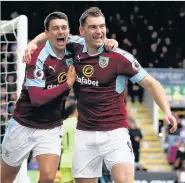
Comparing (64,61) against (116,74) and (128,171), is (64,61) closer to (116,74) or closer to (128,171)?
(116,74)

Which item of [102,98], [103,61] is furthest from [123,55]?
[102,98]

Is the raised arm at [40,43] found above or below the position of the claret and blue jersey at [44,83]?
above

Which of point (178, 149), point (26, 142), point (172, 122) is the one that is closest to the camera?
point (172, 122)

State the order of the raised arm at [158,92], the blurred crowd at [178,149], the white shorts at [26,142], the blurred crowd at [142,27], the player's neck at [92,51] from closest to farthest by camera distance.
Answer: the raised arm at [158,92]
the player's neck at [92,51]
the white shorts at [26,142]
the blurred crowd at [178,149]
the blurred crowd at [142,27]

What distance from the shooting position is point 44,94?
20.8ft

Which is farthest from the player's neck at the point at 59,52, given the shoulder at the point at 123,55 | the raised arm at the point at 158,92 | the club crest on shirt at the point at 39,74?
the raised arm at the point at 158,92

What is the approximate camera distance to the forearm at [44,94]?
628 centimetres

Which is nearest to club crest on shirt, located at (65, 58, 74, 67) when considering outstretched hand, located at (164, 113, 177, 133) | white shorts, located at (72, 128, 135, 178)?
white shorts, located at (72, 128, 135, 178)

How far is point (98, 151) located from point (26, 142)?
28.5 inches

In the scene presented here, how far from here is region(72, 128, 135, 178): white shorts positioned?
A: 632 centimetres

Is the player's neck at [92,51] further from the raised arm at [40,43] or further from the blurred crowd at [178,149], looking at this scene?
the blurred crowd at [178,149]

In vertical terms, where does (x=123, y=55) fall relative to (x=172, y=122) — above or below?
above

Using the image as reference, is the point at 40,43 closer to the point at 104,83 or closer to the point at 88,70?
the point at 88,70

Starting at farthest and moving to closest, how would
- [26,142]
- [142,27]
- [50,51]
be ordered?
[142,27] → [26,142] → [50,51]
